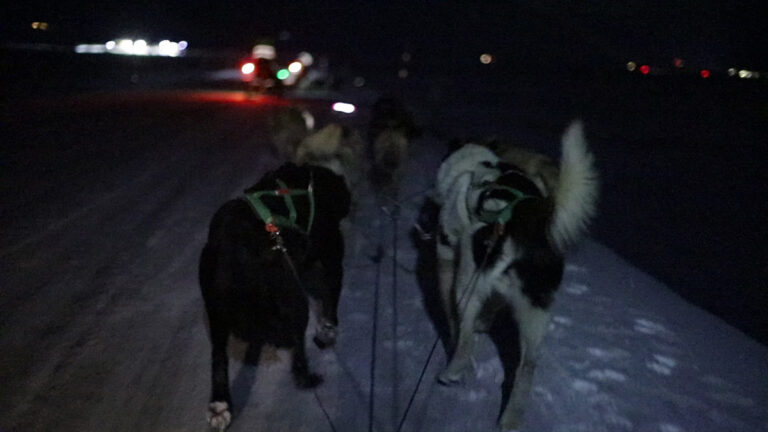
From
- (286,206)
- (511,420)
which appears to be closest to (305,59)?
(286,206)

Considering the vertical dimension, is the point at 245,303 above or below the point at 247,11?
below

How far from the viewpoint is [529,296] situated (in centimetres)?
411

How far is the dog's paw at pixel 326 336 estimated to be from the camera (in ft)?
16.1

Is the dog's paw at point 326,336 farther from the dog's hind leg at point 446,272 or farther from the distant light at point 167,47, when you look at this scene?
the distant light at point 167,47

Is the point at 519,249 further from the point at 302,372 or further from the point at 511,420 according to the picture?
the point at 302,372

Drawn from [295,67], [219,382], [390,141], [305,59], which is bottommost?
[219,382]

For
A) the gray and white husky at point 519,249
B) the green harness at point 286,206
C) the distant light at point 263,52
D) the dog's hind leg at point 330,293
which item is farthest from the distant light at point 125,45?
the gray and white husky at point 519,249

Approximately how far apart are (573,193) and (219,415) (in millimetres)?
2244

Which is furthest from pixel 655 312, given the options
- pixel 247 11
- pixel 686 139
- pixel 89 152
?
pixel 247 11

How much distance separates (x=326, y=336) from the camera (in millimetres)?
4918

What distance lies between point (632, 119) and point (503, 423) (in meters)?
26.2

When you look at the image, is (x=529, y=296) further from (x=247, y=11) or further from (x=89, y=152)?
(x=247, y=11)

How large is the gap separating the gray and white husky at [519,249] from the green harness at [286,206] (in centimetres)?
105

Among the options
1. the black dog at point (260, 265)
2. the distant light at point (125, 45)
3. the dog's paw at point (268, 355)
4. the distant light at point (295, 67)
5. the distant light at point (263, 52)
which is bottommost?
the dog's paw at point (268, 355)
